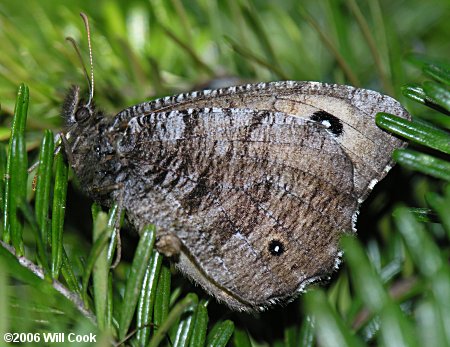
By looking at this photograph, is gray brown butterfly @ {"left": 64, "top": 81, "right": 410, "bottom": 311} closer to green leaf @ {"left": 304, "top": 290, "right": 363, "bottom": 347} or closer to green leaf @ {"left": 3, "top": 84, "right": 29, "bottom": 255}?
green leaf @ {"left": 3, "top": 84, "right": 29, "bottom": 255}

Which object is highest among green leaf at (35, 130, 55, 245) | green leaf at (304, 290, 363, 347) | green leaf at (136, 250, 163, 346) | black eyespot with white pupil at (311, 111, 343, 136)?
black eyespot with white pupil at (311, 111, 343, 136)

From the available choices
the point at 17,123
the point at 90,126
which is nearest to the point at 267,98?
the point at 90,126

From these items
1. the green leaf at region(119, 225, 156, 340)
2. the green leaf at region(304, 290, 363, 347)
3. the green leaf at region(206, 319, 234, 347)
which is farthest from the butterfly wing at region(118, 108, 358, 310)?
the green leaf at region(304, 290, 363, 347)

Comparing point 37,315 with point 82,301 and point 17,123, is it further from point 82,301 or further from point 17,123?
point 17,123

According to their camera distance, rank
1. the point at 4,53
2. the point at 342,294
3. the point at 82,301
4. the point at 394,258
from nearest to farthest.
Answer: the point at 82,301 → the point at 394,258 → the point at 342,294 → the point at 4,53

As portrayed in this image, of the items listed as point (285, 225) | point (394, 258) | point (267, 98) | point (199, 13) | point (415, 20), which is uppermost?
point (199, 13)

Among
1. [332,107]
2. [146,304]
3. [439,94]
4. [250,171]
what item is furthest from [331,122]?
[146,304]

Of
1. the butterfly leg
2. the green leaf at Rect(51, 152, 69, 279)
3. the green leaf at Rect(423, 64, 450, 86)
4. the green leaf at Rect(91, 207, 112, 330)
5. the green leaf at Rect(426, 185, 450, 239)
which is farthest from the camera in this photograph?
the butterfly leg

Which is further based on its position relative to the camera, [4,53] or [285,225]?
[4,53]
